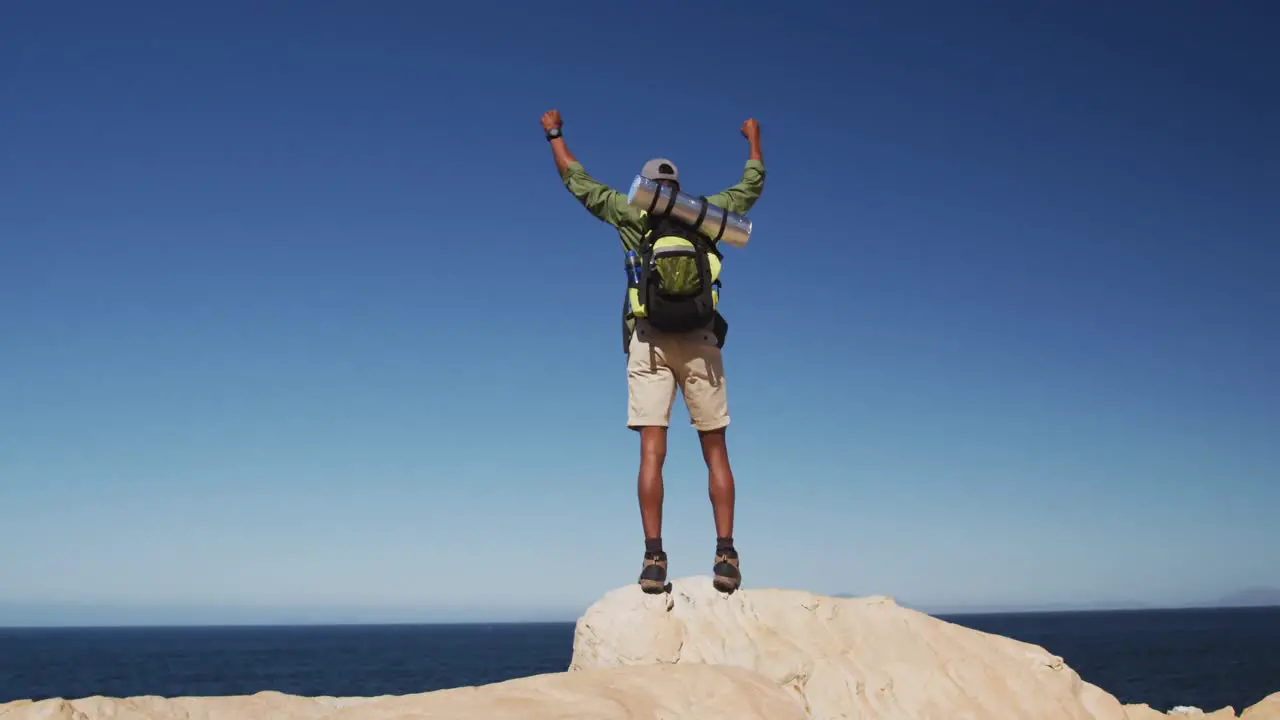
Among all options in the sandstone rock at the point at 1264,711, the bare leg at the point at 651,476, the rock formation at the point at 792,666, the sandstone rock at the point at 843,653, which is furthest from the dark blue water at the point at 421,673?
the bare leg at the point at 651,476

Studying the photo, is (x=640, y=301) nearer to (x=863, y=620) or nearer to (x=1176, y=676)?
(x=863, y=620)

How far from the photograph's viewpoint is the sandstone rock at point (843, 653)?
307 inches

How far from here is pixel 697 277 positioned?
6.97 metres

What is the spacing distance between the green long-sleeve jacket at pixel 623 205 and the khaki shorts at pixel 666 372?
6.4 inches

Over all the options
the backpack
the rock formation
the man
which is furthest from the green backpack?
the rock formation

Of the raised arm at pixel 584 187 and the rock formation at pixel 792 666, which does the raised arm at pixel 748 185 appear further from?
the rock formation at pixel 792 666

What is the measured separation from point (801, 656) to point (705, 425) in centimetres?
241

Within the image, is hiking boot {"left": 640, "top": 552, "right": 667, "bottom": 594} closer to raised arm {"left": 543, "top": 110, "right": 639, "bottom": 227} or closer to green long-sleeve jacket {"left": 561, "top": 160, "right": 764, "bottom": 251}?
green long-sleeve jacket {"left": 561, "top": 160, "right": 764, "bottom": 251}

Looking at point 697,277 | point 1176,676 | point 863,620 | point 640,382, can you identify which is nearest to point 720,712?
point 640,382

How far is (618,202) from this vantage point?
295 inches

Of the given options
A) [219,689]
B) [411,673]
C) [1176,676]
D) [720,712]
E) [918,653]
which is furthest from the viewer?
[411,673]

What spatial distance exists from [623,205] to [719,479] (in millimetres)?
2298

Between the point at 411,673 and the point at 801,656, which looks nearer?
the point at 801,656

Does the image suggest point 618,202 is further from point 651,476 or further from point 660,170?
point 651,476
